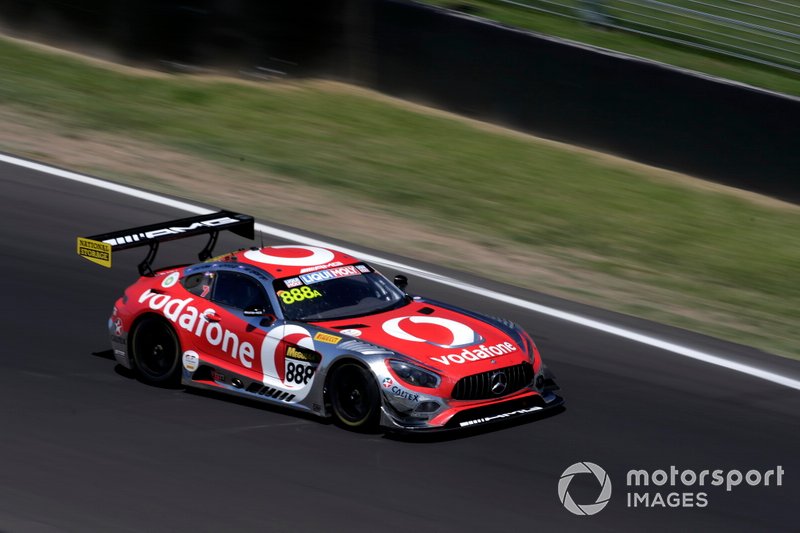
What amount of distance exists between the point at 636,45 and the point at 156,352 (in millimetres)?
10526

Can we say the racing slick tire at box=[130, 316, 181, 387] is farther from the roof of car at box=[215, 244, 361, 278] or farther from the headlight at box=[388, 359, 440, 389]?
the headlight at box=[388, 359, 440, 389]

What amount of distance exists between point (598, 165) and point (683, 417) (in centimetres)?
779

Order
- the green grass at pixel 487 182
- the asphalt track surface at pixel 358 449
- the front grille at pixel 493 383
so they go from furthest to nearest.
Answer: the green grass at pixel 487 182 < the front grille at pixel 493 383 < the asphalt track surface at pixel 358 449

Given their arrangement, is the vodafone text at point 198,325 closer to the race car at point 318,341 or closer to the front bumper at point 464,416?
the race car at point 318,341

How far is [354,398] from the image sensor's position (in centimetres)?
920

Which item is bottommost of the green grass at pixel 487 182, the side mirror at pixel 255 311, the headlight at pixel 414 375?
the headlight at pixel 414 375

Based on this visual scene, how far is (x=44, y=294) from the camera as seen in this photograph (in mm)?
12531

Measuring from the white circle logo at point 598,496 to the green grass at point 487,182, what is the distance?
419 cm

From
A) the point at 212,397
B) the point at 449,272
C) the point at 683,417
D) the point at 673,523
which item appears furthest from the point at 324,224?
the point at 673,523

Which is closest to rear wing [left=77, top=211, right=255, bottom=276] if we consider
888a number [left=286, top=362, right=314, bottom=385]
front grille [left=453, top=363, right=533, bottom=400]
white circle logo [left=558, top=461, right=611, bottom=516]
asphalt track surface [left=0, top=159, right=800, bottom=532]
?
asphalt track surface [left=0, top=159, right=800, bottom=532]

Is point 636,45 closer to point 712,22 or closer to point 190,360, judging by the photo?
point 712,22

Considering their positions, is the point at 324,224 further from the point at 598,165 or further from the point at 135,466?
the point at 135,466

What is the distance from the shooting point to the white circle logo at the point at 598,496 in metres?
8.12

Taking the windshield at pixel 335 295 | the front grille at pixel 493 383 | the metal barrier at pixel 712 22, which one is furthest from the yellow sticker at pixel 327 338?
the metal barrier at pixel 712 22
